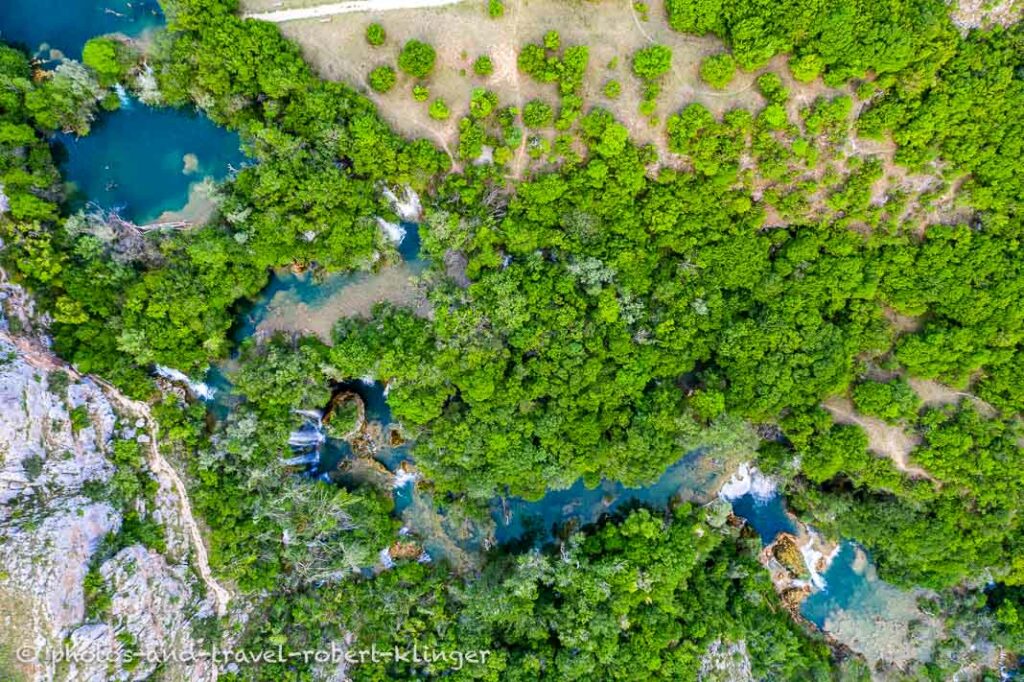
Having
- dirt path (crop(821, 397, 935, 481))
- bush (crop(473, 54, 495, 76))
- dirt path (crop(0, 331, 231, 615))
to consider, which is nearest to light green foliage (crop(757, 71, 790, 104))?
bush (crop(473, 54, 495, 76))

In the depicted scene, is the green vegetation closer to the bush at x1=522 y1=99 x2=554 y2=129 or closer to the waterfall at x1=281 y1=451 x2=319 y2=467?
the bush at x1=522 y1=99 x2=554 y2=129

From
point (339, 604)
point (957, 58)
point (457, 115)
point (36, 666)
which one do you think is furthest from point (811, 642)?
point (36, 666)

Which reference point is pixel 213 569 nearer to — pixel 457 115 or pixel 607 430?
pixel 607 430

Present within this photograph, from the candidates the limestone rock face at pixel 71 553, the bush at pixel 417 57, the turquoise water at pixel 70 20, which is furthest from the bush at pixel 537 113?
the limestone rock face at pixel 71 553

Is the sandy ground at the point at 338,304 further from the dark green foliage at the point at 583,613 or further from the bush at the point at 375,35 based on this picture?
the dark green foliage at the point at 583,613

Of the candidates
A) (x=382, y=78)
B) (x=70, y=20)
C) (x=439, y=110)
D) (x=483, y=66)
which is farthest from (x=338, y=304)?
(x=70, y=20)
